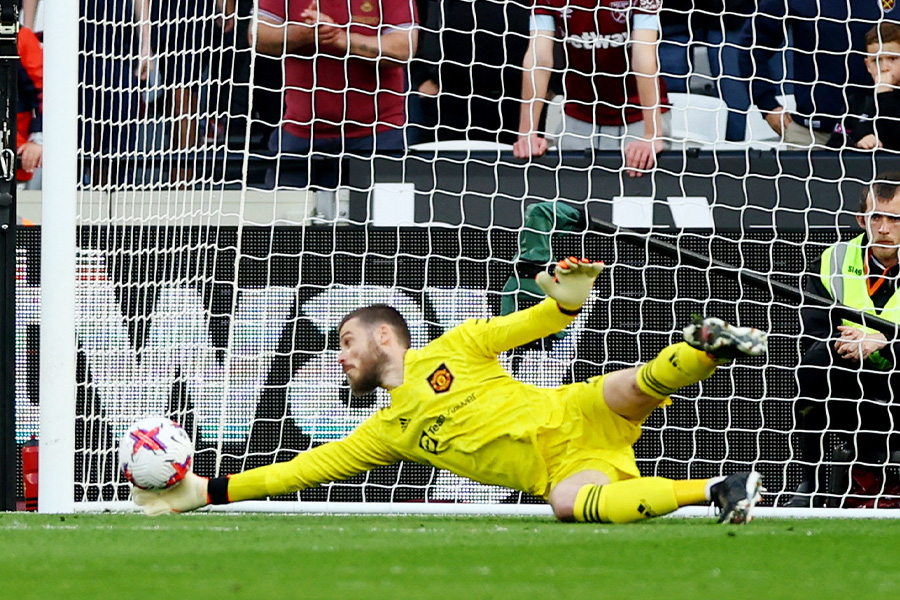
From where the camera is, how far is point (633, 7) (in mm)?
6816

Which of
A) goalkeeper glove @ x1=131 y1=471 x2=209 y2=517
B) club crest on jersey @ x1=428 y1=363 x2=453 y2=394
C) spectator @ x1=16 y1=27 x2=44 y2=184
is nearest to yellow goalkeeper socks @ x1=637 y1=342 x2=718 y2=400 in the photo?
club crest on jersey @ x1=428 y1=363 x2=453 y2=394

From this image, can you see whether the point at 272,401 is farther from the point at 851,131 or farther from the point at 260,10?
the point at 851,131

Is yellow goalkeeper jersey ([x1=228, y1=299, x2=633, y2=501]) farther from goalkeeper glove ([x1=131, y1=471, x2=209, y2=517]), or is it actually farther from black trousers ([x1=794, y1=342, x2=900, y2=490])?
black trousers ([x1=794, y1=342, x2=900, y2=490])

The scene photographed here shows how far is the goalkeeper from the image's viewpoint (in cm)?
484

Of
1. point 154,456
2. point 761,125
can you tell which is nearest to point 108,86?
point 154,456

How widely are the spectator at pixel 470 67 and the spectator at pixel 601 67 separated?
112 millimetres

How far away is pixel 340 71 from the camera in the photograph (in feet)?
22.9

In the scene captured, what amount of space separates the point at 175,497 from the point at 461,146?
102 inches

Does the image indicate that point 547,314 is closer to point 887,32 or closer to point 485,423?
point 485,423

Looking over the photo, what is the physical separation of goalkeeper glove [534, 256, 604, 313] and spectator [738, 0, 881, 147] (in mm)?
2591

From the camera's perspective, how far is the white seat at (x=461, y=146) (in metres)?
6.67

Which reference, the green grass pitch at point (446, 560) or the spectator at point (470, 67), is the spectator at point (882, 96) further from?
the green grass pitch at point (446, 560)

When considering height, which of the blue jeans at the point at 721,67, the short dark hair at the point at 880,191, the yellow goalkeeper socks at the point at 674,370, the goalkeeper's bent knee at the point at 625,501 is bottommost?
the goalkeeper's bent knee at the point at 625,501

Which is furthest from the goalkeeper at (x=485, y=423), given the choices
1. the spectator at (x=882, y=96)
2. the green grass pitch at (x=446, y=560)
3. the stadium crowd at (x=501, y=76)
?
the spectator at (x=882, y=96)
